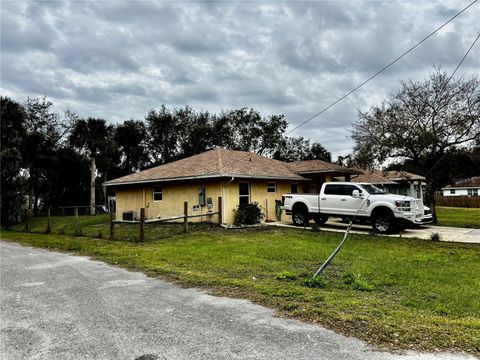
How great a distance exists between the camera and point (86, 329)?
4.91m

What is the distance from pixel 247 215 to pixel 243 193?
168cm

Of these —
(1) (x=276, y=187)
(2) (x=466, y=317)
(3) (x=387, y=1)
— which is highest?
(3) (x=387, y=1)

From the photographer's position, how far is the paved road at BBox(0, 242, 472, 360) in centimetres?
409

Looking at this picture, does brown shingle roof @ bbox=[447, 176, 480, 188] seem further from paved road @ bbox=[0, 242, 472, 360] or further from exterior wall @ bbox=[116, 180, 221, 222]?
paved road @ bbox=[0, 242, 472, 360]

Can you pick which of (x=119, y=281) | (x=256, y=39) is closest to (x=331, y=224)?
(x=256, y=39)

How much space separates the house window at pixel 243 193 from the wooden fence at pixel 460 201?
36.3m

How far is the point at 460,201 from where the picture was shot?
4609cm

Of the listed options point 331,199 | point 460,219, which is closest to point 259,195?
point 331,199

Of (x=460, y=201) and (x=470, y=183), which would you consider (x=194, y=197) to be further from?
(x=470, y=183)

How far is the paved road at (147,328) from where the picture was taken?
4090mm

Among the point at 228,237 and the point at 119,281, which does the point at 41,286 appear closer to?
the point at 119,281

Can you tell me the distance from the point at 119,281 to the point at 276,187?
15.6 m

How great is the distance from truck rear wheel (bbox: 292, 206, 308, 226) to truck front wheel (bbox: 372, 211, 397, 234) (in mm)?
3511

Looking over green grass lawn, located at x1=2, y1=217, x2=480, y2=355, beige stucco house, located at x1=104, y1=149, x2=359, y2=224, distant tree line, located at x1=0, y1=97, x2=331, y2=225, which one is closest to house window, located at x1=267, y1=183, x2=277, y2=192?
beige stucco house, located at x1=104, y1=149, x2=359, y2=224
